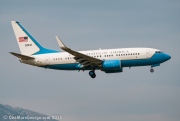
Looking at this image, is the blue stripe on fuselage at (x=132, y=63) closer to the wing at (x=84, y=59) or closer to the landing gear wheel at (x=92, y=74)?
the landing gear wheel at (x=92, y=74)

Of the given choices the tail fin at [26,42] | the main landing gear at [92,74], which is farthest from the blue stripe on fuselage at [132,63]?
the tail fin at [26,42]

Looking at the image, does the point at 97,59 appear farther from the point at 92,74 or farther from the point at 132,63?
the point at 132,63

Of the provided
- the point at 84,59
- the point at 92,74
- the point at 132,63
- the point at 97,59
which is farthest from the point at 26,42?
the point at 132,63

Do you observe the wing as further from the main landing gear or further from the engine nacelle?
the main landing gear

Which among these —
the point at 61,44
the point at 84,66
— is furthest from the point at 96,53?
the point at 61,44

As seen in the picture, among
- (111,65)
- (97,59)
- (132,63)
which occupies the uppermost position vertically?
(97,59)

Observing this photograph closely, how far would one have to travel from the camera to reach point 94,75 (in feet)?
238

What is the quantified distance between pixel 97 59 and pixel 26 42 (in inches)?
608

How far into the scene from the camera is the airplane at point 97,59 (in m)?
69.6

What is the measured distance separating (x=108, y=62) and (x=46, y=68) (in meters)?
11.0

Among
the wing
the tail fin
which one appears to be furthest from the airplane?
the tail fin

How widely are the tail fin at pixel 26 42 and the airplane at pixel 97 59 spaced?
2.78 ft

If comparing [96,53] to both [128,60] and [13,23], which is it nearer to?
[128,60]

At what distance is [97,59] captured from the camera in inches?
2729
